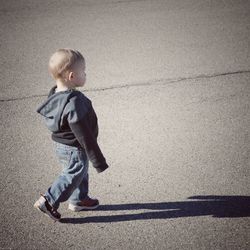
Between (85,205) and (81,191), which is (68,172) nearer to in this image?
(81,191)

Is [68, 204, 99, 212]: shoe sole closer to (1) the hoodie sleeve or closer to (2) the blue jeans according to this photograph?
(2) the blue jeans

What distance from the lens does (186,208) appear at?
3271 millimetres

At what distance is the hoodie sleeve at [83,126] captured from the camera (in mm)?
2484

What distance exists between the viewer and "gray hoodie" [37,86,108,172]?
2498 millimetres

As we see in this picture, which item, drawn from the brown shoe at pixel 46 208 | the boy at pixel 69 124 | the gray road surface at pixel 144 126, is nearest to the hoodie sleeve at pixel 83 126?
the boy at pixel 69 124

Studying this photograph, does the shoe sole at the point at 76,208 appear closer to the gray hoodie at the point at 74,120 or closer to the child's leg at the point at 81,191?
the child's leg at the point at 81,191

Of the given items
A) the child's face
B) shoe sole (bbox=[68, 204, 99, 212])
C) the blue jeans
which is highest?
the child's face

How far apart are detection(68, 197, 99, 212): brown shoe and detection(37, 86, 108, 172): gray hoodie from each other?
718 millimetres

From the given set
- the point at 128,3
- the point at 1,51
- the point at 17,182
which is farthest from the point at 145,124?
the point at 128,3

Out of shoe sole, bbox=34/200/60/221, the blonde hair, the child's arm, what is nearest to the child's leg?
shoe sole, bbox=34/200/60/221

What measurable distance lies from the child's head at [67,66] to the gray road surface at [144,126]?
149 centimetres

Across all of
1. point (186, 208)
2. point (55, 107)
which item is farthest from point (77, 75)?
point (186, 208)

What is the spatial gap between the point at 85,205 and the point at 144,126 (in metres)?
1.62

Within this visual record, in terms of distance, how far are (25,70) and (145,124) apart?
2.69 meters
